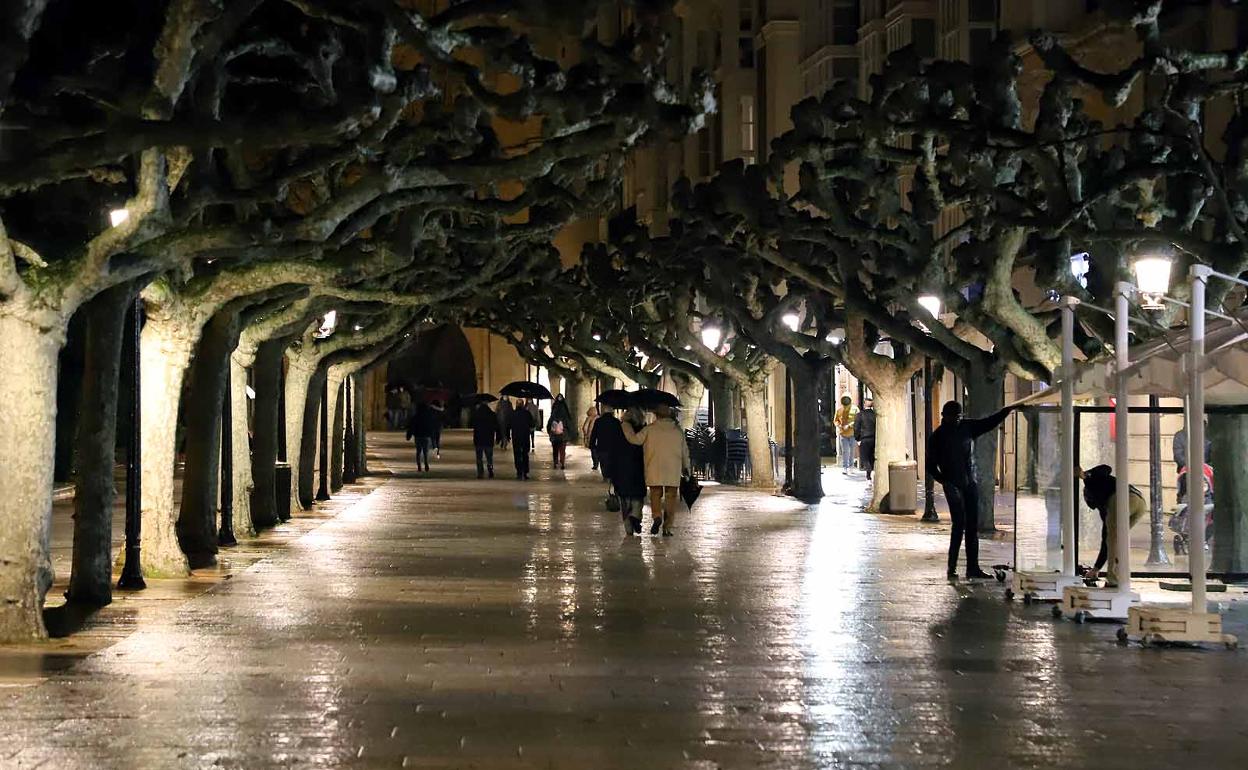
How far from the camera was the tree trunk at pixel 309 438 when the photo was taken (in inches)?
1155

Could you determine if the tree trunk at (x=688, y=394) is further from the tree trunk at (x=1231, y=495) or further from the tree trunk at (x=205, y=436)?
the tree trunk at (x=1231, y=495)

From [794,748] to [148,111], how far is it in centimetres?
625

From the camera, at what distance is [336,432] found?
36375 millimetres

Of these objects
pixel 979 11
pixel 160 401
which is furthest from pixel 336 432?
pixel 160 401

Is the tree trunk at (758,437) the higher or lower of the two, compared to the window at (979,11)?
lower

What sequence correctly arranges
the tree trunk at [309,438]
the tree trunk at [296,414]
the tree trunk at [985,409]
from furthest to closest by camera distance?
the tree trunk at [309,438] → the tree trunk at [296,414] → the tree trunk at [985,409]

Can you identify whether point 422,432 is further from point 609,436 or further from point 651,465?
point 651,465

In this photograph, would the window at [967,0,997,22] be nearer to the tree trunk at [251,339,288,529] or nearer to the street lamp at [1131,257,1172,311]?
the tree trunk at [251,339,288,529]

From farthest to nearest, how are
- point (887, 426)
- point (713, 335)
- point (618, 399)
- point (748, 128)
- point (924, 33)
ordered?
1. point (748, 128)
2. point (924, 33)
3. point (713, 335)
4. point (618, 399)
5. point (887, 426)

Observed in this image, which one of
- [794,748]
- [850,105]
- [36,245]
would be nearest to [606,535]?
[850,105]

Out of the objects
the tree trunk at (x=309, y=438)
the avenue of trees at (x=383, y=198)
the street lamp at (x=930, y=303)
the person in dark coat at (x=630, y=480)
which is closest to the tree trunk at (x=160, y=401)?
the avenue of trees at (x=383, y=198)

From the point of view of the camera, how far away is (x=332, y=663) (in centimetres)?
1186

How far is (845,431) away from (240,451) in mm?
23488

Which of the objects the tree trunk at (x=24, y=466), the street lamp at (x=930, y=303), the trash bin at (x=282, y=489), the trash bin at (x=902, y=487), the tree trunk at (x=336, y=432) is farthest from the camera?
the tree trunk at (x=336, y=432)
